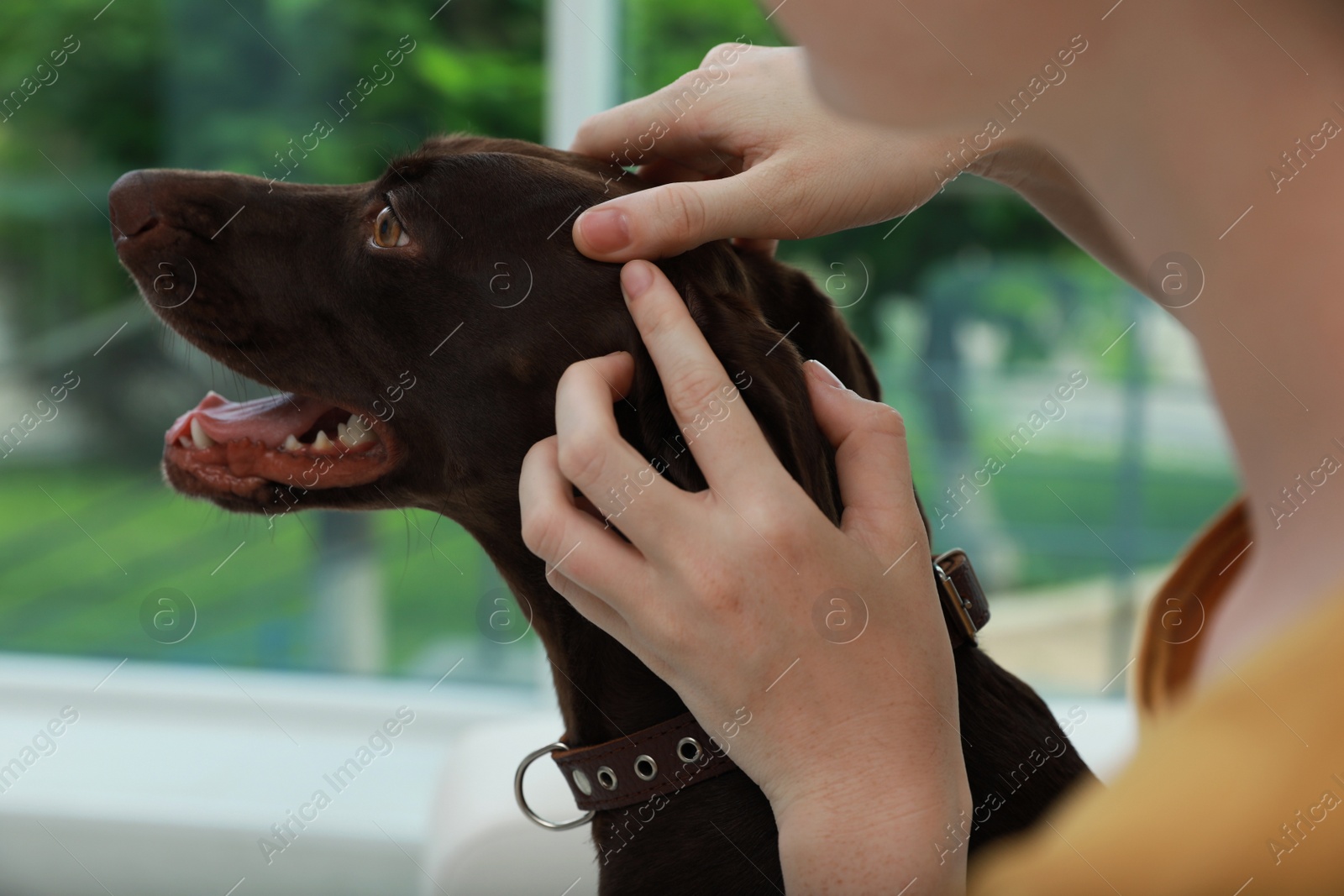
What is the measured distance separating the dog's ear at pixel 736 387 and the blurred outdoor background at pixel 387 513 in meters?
1.32

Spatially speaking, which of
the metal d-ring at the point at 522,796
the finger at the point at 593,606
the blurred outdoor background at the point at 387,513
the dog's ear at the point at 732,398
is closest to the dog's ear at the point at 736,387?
the dog's ear at the point at 732,398

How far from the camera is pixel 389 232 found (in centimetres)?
107

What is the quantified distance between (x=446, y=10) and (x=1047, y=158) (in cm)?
170

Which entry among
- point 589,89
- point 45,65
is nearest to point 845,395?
point 589,89

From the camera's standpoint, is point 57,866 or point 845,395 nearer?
point 845,395

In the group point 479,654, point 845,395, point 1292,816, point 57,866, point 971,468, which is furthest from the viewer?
point 479,654

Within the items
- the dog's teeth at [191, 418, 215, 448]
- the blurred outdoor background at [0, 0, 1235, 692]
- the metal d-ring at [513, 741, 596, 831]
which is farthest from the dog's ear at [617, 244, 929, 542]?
the blurred outdoor background at [0, 0, 1235, 692]

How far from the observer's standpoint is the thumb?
0.94 meters

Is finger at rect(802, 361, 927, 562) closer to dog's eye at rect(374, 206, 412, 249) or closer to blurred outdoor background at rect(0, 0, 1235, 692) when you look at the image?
dog's eye at rect(374, 206, 412, 249)

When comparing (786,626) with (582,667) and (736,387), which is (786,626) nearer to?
(736,387)

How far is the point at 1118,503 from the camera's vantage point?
103 inches

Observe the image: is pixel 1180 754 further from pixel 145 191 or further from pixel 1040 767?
pixel 145 191

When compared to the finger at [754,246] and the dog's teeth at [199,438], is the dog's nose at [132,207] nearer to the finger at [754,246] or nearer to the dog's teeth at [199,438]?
the dog's teeth at [199,438]

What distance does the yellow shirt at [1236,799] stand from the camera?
1.42 feet
